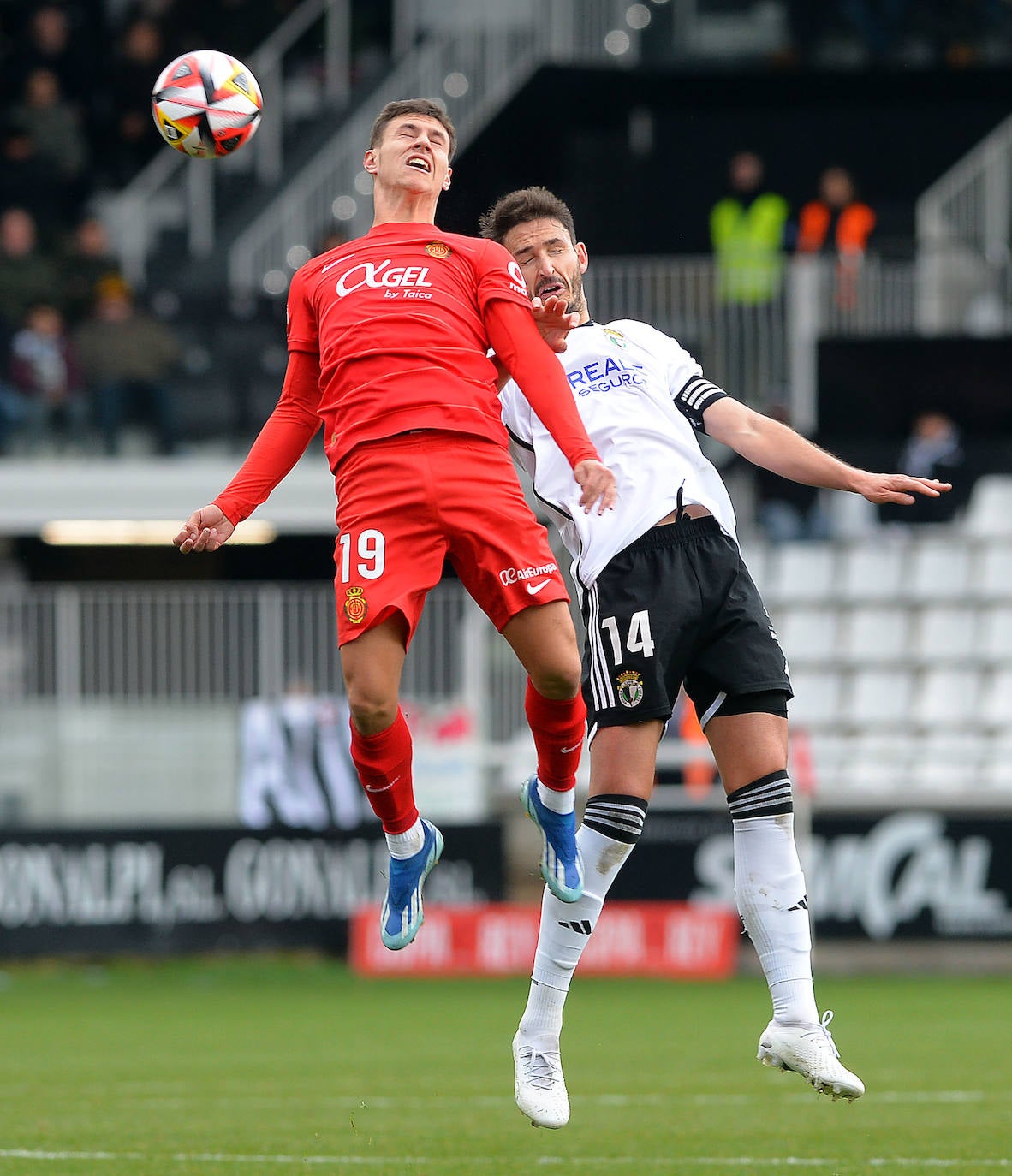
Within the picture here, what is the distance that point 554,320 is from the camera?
20.2 feet

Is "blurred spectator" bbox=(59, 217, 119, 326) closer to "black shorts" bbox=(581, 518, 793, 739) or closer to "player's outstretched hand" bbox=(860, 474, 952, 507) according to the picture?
"black shorts" bbox=(581, 518, 793, 739)

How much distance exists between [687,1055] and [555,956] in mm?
4138

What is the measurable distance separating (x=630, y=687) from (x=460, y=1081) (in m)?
3.77

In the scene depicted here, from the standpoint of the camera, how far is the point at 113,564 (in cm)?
2150

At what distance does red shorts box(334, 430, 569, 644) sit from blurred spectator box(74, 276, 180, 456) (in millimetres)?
13026

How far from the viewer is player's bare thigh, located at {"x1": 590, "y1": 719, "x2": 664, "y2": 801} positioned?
20.2ft

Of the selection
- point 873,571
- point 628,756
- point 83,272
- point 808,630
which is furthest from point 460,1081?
point 83,272

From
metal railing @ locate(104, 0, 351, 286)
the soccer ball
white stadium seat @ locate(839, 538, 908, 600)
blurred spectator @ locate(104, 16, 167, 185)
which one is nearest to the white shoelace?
the soccer ball

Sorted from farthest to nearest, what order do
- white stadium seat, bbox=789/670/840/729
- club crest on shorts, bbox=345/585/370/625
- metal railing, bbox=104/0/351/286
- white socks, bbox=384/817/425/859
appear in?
metal railing, bbox=104/0/351/286 → white stadium seat, bbox=789/670/840/729 → white socks, bbox=384/817/425/859 → club crest on shorts, bbox=345/585/370/625

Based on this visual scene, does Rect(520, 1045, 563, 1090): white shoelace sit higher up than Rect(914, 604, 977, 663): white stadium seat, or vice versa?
Rect(914, 604, 977, 663): white stadium seat

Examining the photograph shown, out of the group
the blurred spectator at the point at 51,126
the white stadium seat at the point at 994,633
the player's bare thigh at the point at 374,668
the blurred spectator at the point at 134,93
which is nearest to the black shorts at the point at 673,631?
the player's bare thigh at the point at 374,668

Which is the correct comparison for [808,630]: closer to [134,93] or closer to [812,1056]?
[134,93]

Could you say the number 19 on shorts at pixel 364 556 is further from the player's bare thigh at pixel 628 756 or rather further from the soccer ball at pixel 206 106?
the soccer ball at pixel 206 106

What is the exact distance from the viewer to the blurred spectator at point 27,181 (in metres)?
20.6
